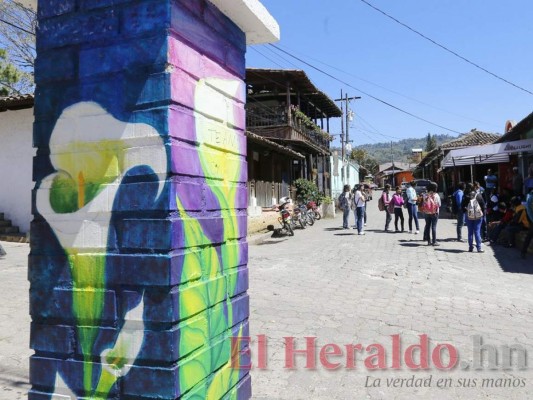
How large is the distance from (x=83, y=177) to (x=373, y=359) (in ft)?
10.7

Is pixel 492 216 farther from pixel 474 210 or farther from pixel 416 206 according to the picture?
pixel 474 210

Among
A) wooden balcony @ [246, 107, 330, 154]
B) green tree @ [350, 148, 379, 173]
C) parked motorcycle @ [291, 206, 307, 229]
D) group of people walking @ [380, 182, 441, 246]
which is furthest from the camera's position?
green tree @ [350, 148, 379, 173]

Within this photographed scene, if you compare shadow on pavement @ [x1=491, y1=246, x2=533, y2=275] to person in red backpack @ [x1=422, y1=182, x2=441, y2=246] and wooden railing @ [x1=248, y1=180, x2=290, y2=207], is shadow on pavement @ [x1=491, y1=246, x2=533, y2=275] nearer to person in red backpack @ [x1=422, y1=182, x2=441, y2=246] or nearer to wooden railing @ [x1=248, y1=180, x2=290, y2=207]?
person in red backpack @ [x1=422, y1=182, x2=441, y2=246]

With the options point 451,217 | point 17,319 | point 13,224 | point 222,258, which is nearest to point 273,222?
point 451,217

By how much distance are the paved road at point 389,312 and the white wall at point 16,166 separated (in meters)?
7.38

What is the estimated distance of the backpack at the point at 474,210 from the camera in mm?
9383

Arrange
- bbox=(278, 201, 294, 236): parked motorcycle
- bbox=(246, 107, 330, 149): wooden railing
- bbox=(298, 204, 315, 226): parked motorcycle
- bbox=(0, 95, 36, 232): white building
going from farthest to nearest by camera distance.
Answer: bbox=(246, 107, 330, 149): wooden railing → bbox=(298, 204, 315, 226): parked motorcycle → bbox=(278, 201, 294, 236): parked motorcycle → bbox=(0, 95, 36, 232): white building

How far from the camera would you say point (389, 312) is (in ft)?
Answer: 18.1

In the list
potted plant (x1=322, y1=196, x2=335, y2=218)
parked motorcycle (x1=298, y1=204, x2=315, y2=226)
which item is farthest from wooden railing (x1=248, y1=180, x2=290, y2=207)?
potted plant (x1=322, y1=196, x2=335, y2=218)

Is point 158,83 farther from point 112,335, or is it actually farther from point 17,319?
point 17,319

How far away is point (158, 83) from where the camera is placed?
1.67m

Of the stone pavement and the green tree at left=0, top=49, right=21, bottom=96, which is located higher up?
the green tree at left=0, top=49, right=21, bottom=96

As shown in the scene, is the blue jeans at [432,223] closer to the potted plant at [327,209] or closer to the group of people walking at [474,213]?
the group of people walking at [474,213]

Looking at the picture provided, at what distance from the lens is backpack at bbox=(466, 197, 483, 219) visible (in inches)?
369
